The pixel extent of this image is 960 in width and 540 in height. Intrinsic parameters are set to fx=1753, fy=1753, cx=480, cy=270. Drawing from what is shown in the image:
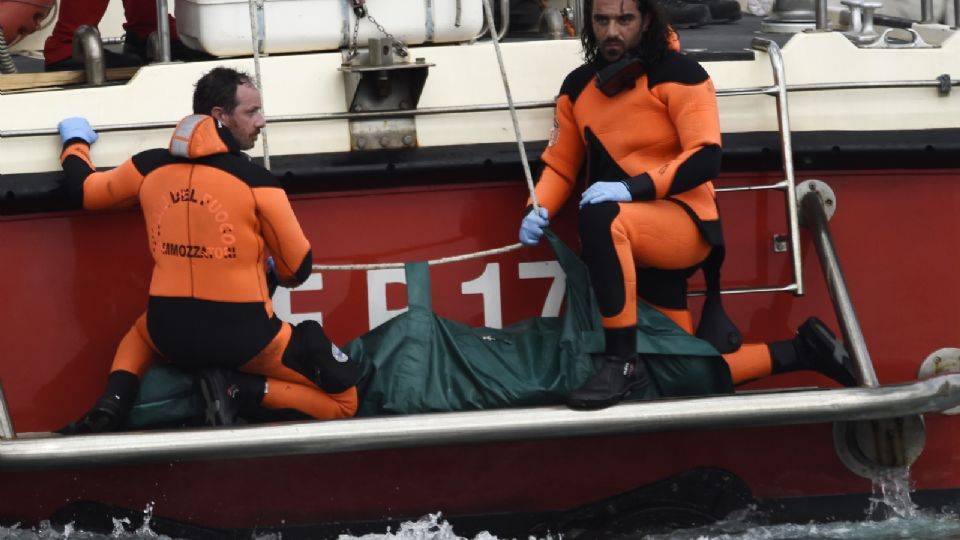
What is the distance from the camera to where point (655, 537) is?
5.07 metres

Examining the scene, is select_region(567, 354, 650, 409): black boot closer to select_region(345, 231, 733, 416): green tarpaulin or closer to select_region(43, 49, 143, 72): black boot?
select_region(345, 231, 733, 416): green tarpaulin

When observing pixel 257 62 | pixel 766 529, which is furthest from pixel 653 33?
pixel 766 529

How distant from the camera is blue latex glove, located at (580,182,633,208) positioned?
4.73 metres

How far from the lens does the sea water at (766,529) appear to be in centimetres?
499

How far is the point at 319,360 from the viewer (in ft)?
15.7

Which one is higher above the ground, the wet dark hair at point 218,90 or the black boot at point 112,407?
the wet dark hair at point 218,90

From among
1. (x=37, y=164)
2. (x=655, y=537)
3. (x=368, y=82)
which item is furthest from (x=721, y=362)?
(x=37, y=164)

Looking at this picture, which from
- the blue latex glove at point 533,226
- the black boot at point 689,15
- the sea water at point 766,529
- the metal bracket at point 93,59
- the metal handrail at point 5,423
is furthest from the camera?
the black boot at point 689,15

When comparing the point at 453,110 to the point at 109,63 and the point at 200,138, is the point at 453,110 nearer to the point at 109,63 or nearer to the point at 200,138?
the point at 200,138

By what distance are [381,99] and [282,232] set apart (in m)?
0.60

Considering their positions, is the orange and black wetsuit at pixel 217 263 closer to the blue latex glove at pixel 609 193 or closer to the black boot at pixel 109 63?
the blue latex glove at pixel 609 193

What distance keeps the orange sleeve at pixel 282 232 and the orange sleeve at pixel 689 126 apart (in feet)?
3.15

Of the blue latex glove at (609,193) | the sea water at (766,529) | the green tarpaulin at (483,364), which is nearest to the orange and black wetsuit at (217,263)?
the green tarpaulin at (483,364)

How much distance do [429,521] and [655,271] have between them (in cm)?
97
